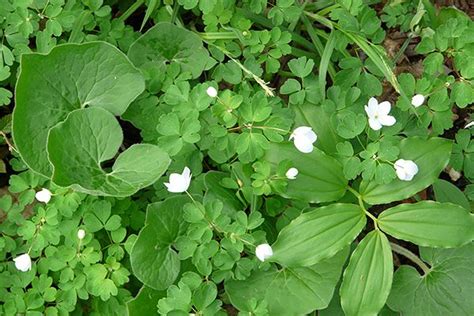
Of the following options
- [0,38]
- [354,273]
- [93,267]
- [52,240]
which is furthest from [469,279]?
[0,38]

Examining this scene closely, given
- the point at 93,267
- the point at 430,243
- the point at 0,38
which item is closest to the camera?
the point at 430,243

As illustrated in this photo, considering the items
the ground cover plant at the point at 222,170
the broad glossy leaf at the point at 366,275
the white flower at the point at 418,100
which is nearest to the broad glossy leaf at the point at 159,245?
the ground cover plant at the point at 222,170

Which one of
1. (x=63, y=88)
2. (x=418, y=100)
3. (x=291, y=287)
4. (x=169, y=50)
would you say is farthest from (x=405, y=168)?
(x=63, y=88)

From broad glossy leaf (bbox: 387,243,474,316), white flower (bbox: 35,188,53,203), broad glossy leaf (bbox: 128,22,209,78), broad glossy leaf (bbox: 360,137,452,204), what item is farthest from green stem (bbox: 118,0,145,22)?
broad glossy leaf (bbox: 387,243,474,316)

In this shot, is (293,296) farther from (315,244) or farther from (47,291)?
(47,291)

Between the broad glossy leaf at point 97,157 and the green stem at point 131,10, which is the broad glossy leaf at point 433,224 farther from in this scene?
the green stem at point 131,10

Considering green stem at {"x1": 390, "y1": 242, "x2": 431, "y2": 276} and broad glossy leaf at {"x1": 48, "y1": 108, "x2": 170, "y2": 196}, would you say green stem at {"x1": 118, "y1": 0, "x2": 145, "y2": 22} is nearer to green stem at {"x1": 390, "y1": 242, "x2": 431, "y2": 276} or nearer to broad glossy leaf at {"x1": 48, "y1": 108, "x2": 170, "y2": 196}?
broad glossy leaf at {"x1": 48, "y1": 108, "x2": 170, "y2": 196}

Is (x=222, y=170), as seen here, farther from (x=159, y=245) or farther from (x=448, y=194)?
(x=448, y=194)
